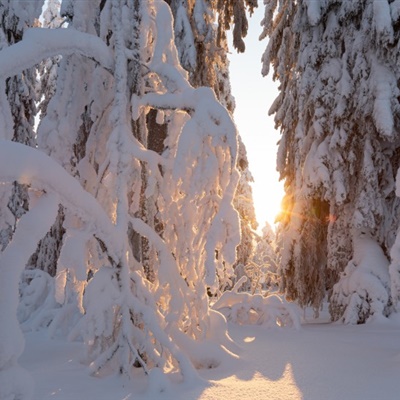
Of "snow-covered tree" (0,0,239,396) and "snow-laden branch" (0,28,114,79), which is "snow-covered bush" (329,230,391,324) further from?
"snow-laden branch" (0,28,114,79)

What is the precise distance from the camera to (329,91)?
30.1ft

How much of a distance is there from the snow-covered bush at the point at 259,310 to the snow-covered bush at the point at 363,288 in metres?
1.06

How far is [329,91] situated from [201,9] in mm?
2987

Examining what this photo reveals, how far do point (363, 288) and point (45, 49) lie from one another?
21.8 feet

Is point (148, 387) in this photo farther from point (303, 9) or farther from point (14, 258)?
point (303, 9)

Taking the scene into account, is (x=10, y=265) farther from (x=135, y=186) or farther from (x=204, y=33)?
(x=204, y=33)

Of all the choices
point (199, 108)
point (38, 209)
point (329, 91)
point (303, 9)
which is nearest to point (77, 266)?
point (38, 209)

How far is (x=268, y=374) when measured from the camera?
4.00 meters

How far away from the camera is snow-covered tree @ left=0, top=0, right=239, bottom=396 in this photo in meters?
3.73

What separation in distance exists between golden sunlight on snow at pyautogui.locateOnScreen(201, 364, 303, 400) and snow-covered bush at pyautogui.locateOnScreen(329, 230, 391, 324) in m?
4.64

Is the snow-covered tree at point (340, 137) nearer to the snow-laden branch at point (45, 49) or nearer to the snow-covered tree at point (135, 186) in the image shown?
the snow-covered tree at point (135, 186)

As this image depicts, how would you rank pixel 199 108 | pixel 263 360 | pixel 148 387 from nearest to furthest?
pixel 148 387, pixel 199 108, pixel 263 360

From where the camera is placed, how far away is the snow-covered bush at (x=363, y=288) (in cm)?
796

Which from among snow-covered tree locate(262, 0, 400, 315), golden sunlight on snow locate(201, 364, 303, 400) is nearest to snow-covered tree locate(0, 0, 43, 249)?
golden sunlight on snow locate(201, 364, 303, 400)
